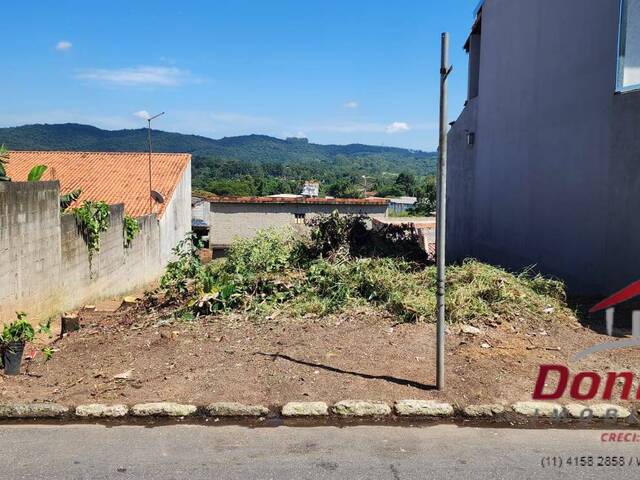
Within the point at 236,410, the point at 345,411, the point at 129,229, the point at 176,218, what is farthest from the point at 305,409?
the point at 176,218

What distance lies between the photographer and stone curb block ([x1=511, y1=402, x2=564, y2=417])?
4562 mm

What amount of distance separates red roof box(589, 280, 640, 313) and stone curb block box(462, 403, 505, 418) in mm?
3632

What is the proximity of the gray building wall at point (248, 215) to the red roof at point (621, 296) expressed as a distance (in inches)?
951

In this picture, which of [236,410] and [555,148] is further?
[555,148]

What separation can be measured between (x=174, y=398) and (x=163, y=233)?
51.5ft

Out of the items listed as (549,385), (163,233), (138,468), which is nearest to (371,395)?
(549,385)

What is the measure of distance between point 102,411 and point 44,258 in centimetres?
564

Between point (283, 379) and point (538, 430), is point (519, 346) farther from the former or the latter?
point (283, 379)

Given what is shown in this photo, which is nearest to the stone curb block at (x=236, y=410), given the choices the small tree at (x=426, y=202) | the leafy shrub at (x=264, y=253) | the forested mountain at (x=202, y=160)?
the leafy shrub at (x=264, y=253)

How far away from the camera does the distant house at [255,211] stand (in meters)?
31.6

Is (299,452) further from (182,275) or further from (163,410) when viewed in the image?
(182,275)

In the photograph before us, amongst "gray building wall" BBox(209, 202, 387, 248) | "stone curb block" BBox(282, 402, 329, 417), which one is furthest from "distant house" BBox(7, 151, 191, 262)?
"stone curb block" BBox(282, 402, 329, 417)

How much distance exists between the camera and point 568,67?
9055 mm

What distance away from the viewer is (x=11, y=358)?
559 cm
